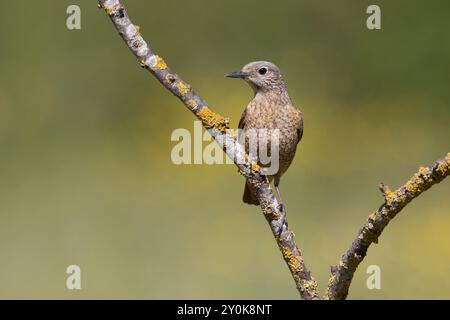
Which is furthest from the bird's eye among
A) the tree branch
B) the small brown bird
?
the tree branch

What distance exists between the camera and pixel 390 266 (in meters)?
8.81

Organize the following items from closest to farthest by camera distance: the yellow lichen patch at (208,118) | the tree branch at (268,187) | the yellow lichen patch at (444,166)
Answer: the yellow lichen patch at (444,166) → the tree branch at (268,187) → the yellow lichen patch at (208,118)

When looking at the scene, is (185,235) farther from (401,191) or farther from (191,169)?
(401,191)

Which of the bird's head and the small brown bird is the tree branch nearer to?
the small brown bird

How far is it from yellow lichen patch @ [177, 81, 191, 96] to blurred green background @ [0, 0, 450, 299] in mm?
4307

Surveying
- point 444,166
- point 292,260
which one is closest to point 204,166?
point 292,260

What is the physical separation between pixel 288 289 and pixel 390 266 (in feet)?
3.80

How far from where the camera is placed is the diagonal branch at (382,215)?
3779mm

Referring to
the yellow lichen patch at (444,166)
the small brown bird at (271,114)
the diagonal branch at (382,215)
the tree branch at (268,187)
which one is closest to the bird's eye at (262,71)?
the small brown bird at (271,114)

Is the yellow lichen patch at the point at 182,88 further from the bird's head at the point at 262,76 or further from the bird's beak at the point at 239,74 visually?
the bird's head at the point at 262,76

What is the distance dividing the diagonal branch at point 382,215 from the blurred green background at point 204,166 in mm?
3913

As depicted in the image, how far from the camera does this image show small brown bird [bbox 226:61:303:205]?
5.90m
